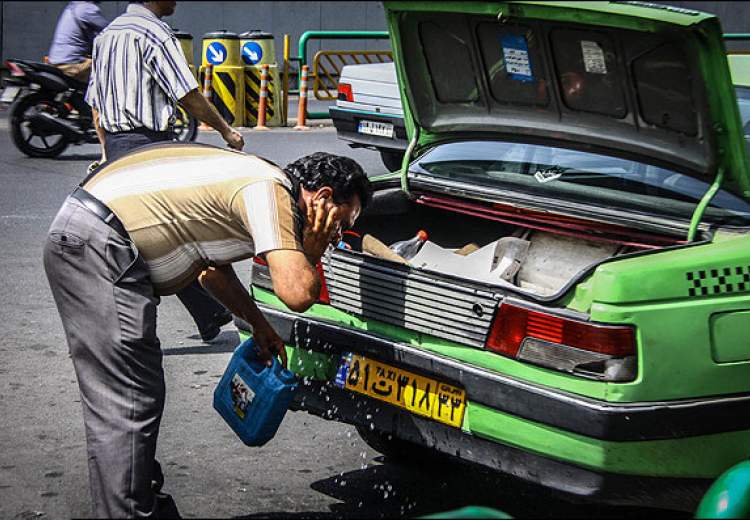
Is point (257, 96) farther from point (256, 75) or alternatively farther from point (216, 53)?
point (216, 53)

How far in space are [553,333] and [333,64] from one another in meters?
17.2

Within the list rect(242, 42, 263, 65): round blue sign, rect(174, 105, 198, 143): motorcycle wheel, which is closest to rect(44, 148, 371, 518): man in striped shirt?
rect(174, 105, 198, 143): motorcycle wheel

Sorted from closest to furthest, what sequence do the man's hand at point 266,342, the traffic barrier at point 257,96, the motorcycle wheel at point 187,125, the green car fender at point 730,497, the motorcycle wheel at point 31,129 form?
the green car fender at point 730,497
the man's hand at point 266,342
the motorcycle wheel at point 31,129
the motorcycle wheel at point 187,125
the traffic barrier at point 257,96

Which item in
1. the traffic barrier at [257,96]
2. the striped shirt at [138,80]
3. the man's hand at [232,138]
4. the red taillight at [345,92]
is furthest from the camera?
the traffic barrier at [257,96]

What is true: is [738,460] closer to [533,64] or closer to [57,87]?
[533,64]

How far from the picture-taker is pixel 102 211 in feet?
12.0

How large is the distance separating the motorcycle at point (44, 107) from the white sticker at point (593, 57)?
7.84m

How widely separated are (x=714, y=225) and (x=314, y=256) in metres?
1.47

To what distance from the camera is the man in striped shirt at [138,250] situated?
143 inches

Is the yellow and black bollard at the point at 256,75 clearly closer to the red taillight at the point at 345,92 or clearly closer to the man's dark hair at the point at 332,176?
the red taillight at the point at 345,92

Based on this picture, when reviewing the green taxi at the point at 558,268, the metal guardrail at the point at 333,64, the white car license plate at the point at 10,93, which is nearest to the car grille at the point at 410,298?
the green taxi at the point at 558,268

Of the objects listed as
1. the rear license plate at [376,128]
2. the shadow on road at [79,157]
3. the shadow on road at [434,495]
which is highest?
the shadow on road at [434,495]

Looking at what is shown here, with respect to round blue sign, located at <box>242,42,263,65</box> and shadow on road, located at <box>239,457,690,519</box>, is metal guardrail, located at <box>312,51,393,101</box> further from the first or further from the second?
shadow on road, located at <box>239,457,690,519</box>

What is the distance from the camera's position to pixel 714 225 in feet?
13.8
